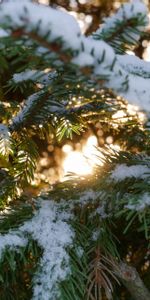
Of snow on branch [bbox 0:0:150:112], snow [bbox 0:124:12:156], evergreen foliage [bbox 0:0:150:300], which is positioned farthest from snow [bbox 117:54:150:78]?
snow [bbox 0:124:12:156]

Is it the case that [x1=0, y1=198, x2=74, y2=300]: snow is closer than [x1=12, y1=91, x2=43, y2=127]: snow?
Yes

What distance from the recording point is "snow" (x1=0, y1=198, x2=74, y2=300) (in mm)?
508

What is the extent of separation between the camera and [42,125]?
0.67 metres

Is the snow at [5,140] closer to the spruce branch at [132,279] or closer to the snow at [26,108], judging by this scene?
the snow at [26,108]

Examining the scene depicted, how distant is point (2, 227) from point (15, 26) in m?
0.32

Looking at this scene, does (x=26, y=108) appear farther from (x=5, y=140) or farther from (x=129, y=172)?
(x=129, y=172)

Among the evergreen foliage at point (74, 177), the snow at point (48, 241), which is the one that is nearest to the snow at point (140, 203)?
the evergreen foliage at point (74, 177)

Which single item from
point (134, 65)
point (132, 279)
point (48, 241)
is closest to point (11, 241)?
point (48, 241)

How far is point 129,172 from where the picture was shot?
56cm

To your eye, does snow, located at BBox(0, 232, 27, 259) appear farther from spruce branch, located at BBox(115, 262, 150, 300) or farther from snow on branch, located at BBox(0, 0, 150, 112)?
snow on branch, located at BBox(0, 0, 150, 112)

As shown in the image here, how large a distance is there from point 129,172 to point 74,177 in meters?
0.09

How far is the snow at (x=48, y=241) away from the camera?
1.67 ft

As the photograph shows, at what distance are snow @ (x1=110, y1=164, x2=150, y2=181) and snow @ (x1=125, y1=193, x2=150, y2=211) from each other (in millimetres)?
69

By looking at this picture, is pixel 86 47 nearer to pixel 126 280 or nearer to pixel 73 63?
pixel 73 63
